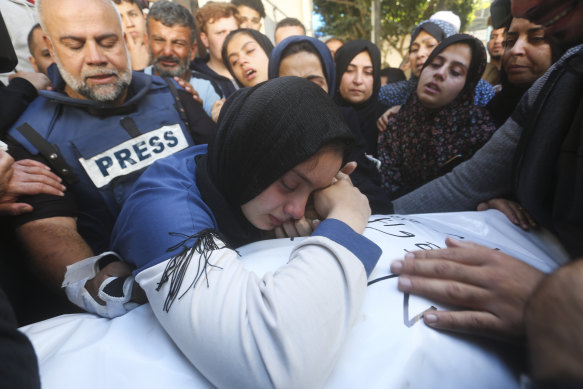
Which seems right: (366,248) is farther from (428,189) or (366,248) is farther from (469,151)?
(469,151)

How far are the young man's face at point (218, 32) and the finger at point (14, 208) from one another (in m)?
3.04

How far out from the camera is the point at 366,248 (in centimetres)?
86

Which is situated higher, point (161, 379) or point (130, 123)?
point (130, 123)

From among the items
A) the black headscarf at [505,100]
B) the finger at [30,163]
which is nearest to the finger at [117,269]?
the finger at [30,163]

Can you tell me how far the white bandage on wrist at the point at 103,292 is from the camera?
39.1 inches

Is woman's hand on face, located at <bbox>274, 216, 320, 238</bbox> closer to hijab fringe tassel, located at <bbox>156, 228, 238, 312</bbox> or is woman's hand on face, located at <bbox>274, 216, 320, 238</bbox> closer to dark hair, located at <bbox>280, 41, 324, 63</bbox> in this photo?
hijab fringe tassel, located at <bbox>156, 228, 238, 312</bbox>

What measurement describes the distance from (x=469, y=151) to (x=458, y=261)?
1638mm

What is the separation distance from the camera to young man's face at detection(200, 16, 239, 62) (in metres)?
3.74

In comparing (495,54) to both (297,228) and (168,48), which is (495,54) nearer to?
(168,48)

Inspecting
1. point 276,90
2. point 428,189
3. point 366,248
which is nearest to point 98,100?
point 276,90

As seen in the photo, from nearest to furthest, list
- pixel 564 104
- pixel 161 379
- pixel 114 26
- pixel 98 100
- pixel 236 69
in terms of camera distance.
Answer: pixel 161 379, pixel 564 104, pixel 98 100, pixel 114 26, pixel 236 69

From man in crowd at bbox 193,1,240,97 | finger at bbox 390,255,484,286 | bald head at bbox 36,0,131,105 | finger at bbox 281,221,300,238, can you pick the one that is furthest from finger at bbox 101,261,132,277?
man in crowd at bbox 193,1,240,97

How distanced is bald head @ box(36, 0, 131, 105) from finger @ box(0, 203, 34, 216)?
2.51 ft

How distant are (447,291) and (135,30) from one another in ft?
13.4
